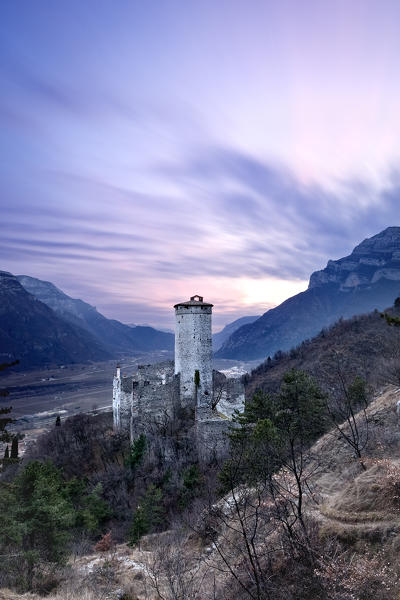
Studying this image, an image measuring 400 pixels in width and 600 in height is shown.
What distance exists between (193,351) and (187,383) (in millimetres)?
3418

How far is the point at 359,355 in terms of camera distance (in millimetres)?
62875

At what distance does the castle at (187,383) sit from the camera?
3641cm

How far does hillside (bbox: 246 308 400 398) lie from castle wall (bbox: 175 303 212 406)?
11855 mm

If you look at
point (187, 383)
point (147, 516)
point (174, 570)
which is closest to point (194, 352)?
point (187, 383)

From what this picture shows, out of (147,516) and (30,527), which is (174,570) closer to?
(30,527)

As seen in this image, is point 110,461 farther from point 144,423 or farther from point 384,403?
point 384,403

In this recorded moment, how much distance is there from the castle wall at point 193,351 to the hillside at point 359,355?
38.9ft

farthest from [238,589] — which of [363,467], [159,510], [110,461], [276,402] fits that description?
[110,461]

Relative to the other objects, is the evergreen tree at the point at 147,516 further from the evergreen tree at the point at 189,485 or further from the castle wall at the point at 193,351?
the castle wall at the point at 193,351

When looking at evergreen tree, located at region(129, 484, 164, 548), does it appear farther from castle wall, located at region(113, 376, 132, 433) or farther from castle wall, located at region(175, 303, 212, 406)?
castle wall, located at region(113, 376, 132, 433)

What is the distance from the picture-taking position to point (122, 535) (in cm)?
2609

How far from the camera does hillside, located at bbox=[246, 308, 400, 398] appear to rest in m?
37.6

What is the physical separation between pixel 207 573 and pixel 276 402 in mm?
17333

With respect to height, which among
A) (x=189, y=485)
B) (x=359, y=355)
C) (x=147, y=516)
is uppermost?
(x=359, y=355)
